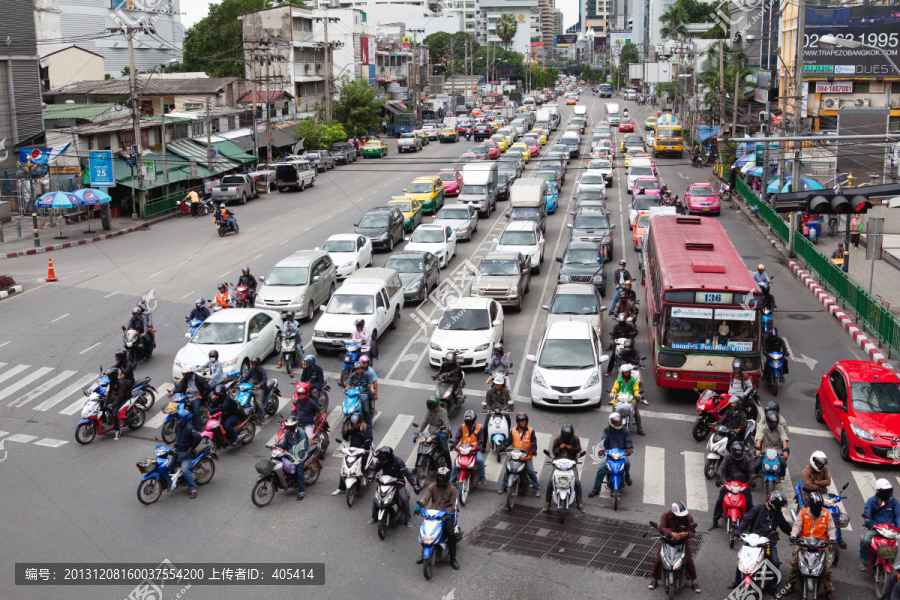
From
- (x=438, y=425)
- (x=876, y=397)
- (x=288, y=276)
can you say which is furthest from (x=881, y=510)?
(x=288, y=276)

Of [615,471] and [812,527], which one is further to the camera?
[615,471]

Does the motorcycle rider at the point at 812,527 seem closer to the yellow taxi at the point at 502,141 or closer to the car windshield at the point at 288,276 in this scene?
the car windshield at the point at 288,276

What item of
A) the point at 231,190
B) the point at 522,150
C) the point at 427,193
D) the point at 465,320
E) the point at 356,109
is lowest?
the point at 465,320

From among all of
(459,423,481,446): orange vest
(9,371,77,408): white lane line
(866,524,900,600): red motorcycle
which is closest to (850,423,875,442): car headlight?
(866,524,900,600): red motorcycle

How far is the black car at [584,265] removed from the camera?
1032 inches

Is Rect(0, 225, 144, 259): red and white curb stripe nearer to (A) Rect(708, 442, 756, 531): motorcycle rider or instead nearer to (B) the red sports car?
(B) the red sports car

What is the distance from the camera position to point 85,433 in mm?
16078

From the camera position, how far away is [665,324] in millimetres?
17656

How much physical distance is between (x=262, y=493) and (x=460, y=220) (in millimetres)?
24064

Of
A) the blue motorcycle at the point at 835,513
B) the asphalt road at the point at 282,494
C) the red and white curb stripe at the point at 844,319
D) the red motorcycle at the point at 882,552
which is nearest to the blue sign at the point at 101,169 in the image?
the asphalt road at the point at 282,494

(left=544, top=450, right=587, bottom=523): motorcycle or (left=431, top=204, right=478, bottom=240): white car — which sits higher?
(left=431, top=204, right=478, bottom=240): white car

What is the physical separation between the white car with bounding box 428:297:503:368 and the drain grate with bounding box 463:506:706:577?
7092 millimetres

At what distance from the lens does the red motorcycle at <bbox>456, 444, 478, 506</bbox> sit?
44.3 feet

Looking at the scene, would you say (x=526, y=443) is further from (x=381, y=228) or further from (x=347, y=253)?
(x=381, y=228)
